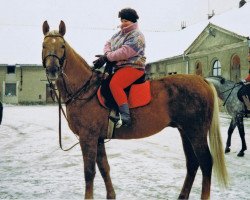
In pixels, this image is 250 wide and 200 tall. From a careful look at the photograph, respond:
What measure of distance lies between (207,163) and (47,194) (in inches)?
90.8

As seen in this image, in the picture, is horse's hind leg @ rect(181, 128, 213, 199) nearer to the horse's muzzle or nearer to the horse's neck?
the horse's neck

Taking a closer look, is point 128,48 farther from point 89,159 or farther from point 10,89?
point 10,89

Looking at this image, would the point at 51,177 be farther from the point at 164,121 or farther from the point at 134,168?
the point at 164,121

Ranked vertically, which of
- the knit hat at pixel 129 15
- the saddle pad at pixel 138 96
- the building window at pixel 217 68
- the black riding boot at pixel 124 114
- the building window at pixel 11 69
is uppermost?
the building window at pixel 11 69

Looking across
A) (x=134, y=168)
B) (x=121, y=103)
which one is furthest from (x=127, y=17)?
(x=134, y=168)

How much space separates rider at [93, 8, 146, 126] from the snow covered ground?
1470 mm

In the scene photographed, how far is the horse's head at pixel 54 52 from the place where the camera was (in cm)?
400

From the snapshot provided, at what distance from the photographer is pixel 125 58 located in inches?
171

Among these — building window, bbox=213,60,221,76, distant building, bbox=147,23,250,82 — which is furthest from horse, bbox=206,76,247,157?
building window, bbox=213,60,221,76

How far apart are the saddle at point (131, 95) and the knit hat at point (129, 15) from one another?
2.65 feet

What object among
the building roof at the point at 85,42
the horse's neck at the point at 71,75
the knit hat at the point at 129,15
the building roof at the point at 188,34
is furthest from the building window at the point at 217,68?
the horse's neck at the point at 71,75

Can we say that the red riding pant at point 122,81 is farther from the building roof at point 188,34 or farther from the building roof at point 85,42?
the building roof at point 85,42

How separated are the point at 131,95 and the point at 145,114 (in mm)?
311

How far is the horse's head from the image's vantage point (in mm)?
3996
